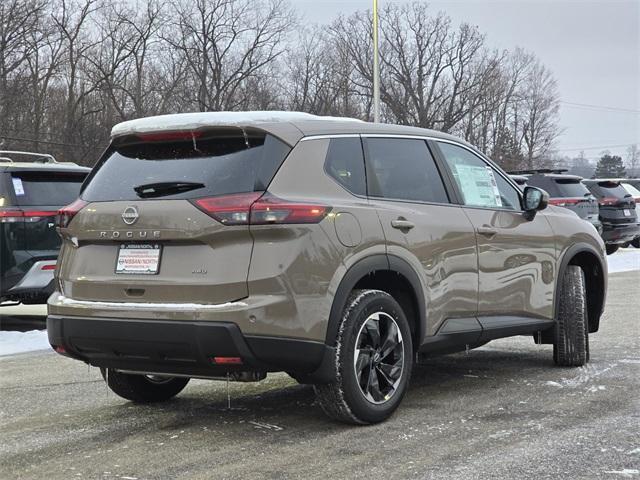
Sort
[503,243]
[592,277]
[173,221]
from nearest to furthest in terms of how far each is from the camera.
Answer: [173,221]
[503,243]
[592,277]

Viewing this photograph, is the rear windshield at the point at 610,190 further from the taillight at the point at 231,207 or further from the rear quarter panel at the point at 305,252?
the taillight at the point at 231,207

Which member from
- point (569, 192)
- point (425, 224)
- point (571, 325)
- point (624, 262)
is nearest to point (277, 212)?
point (425, 224)

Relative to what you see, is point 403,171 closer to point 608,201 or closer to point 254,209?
point 254,209

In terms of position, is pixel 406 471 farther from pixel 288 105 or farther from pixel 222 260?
pixel 288 105

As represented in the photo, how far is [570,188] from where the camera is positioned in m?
18.2

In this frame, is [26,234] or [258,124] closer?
[258,124]

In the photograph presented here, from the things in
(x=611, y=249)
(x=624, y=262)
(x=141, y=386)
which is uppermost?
(x=141, y=386)

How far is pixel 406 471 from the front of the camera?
3988mm

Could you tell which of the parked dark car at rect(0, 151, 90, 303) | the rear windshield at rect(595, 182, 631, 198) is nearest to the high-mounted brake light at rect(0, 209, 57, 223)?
the parked dark car at rect(0, 151, 90, 303)

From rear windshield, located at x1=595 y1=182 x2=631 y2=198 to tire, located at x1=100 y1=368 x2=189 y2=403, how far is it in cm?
1660

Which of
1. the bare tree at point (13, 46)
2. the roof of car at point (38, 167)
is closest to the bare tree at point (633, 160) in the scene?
the bare tree at point (13, 46)

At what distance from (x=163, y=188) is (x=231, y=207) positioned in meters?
0.49

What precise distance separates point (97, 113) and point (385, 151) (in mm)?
43296

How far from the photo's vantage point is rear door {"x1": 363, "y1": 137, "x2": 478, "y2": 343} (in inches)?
200
